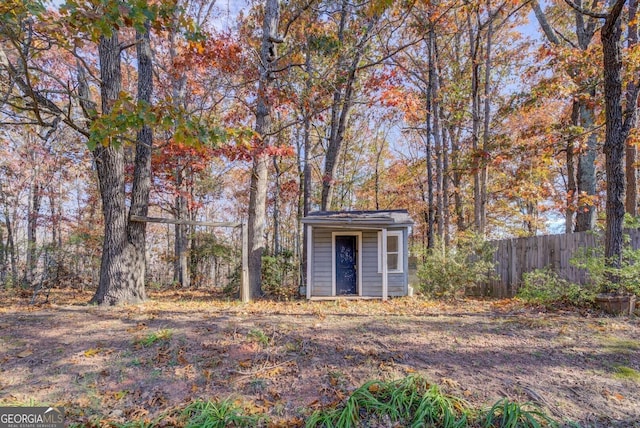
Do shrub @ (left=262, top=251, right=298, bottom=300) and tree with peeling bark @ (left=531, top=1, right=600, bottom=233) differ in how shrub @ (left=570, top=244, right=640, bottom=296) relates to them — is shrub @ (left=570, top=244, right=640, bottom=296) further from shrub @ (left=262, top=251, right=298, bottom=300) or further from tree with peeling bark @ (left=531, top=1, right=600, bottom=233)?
shrub @ (left=262, top=251, right=298, bottom=300)

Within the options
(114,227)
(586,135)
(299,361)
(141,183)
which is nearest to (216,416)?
(299,361)

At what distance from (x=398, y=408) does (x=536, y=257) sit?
7694 mm

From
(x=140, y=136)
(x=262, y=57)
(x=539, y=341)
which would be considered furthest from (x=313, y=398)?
(x=262, y=57)

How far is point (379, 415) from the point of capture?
270 centimetres

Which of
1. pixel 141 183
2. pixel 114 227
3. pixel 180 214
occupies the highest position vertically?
pixel 141 183

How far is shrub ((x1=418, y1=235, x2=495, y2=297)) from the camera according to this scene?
324 inches

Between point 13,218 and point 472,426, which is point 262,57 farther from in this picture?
point 13,218

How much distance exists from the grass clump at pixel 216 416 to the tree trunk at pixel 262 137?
5529mm

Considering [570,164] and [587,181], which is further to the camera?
[570,164]

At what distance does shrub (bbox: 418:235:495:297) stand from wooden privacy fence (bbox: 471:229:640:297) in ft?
2.09

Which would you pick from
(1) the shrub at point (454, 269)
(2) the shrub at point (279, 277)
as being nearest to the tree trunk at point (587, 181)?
(1) the shrub at point (454, 269)

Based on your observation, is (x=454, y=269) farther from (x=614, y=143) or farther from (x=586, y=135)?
(x=586, y=135)

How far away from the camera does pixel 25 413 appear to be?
2.71 meters

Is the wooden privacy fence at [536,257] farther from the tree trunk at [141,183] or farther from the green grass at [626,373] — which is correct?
the tree trunk at [141,183]
